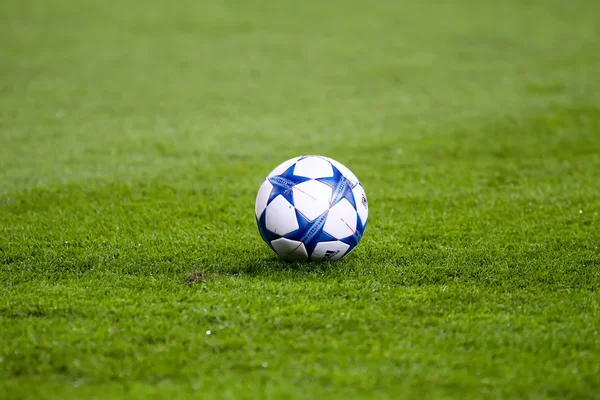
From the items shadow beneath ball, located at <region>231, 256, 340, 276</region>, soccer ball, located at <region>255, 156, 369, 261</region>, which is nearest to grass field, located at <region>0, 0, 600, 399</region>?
shadow beneath ball, located at <region>231, 256, 340, 276</region>

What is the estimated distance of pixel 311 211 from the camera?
15.9 ft

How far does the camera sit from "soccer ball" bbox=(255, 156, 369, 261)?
16.0ft

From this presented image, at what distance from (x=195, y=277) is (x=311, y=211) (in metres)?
1.00

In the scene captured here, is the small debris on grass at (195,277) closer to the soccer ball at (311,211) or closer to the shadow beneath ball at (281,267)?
the shadow beneath ball at (281,267)

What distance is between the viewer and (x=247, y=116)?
441 inches

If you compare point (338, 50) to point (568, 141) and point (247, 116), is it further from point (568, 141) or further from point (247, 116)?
point (568, 141)

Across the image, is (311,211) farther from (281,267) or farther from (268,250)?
(268,250)

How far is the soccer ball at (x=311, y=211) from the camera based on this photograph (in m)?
4.86

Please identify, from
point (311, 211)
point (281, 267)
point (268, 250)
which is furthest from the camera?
point (268, 250)

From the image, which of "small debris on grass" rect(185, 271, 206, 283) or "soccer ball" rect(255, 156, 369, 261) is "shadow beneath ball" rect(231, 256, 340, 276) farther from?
"small debris on grass" rect(185, 271, 206, 283)

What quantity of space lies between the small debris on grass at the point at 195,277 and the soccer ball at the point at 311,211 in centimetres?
56

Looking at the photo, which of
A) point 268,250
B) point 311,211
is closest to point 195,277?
point 268,250

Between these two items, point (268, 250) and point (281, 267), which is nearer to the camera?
point (281, 267)

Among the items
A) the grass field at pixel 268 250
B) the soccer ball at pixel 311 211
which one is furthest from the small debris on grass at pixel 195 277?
the soccer ball at pixel 311 211
